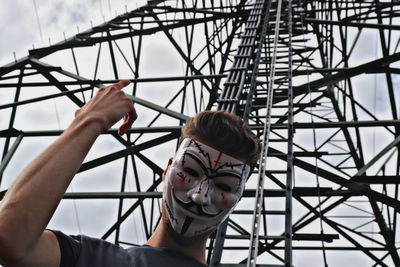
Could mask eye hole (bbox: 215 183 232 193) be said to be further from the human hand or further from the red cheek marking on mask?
the human hand

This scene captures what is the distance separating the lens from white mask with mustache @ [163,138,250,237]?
190cm

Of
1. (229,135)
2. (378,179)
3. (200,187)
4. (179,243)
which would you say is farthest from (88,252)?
(378,179)

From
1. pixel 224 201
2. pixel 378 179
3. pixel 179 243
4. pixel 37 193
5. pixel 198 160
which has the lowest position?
pixel 37 193

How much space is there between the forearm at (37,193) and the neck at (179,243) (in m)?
0.62

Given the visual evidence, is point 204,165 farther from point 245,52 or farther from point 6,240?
point 245,52

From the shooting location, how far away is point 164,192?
2.01 meters

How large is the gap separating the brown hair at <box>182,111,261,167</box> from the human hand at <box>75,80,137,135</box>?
408 millimetres

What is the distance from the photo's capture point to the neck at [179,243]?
1906 mm

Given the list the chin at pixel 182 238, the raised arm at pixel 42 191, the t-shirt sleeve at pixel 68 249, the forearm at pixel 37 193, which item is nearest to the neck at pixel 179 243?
the chin at pixel 182 238

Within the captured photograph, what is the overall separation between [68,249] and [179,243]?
41 centimetres

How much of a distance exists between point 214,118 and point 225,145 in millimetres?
105

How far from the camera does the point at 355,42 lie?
1128cm

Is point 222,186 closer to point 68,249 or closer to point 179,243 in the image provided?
point 179,243

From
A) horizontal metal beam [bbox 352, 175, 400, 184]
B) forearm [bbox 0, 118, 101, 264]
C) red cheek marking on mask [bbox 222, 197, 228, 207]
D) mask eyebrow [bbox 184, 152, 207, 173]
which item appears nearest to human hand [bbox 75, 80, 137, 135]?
forearm [bbox 0, 118, 101, 264]
